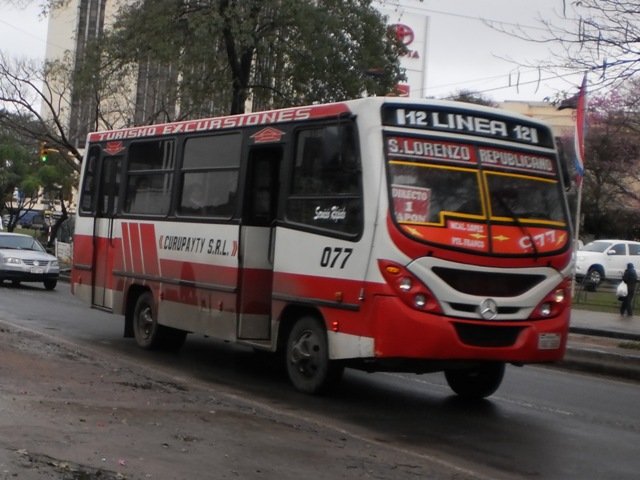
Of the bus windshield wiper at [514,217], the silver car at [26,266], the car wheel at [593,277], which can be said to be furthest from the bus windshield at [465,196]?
the car wheel at [593,277]

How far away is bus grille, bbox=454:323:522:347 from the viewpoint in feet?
34.3

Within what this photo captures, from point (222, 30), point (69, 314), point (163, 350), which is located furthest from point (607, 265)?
point (163, 350)

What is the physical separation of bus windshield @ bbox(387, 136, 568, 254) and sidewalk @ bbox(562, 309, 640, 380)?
5.39 metres

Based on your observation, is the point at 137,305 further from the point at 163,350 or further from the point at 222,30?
the point at 222,30

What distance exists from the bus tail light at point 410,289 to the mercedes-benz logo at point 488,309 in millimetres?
495

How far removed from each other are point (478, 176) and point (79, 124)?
36329 mm

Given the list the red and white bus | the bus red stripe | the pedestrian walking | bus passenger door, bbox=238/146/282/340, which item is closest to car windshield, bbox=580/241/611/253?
the pedestrian walking

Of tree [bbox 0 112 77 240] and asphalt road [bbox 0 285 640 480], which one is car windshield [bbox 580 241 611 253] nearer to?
tree [bbox 0 112 77 240]

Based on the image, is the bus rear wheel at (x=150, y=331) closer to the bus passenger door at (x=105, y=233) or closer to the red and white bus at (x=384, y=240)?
the bus passenger door at (x=105, y=233)

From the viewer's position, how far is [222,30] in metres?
26.4

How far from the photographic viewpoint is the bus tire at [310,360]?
11.3 meters

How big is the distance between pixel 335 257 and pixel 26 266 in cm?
1863

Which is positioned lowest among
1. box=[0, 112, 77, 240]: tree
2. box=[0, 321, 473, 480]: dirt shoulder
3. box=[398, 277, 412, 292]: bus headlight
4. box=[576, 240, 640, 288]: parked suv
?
box=[0, 321, 473, 480]: dirt shoulder

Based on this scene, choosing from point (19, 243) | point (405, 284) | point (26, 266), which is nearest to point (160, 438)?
point (405, 284)
